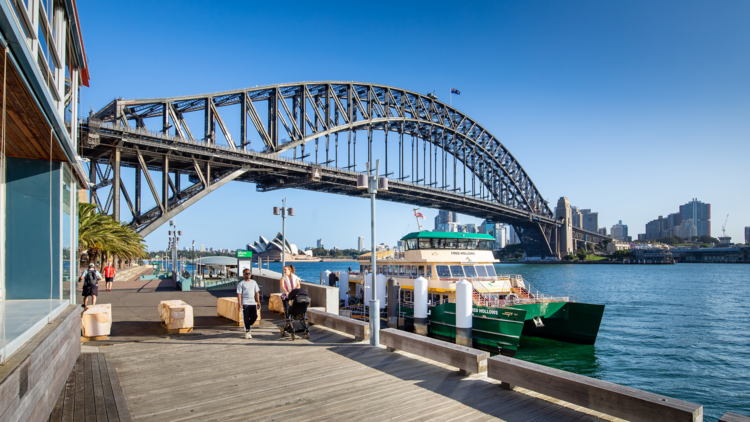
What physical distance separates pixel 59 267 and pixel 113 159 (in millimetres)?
36784

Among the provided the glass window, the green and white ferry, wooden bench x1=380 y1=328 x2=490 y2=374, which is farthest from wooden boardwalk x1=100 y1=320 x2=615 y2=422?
the green and white ferry

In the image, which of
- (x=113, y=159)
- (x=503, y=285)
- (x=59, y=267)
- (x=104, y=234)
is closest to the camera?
(x=59, y=267)

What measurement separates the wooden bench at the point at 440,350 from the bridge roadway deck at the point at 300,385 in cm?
17

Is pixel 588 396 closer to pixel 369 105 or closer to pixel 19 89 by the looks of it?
pixel 19 89

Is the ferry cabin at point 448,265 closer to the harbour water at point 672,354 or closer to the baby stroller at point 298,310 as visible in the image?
the harbour water at point 672,354

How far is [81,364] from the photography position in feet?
25.8

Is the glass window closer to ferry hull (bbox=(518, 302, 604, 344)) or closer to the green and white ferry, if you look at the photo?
the green and white ferry

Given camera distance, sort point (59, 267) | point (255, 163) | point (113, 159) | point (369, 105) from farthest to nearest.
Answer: point (369, 105) < point (255, 163) < point (113, 159) < point (59, 267)

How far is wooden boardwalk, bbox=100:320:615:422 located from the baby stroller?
810mm

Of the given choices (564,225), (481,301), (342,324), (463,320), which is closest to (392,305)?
(481,301)

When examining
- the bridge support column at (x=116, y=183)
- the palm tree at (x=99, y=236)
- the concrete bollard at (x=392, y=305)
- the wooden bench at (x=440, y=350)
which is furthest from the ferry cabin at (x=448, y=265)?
the bridge support column at (x=116, y=183)

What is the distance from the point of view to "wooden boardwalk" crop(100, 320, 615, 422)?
19.2 feet

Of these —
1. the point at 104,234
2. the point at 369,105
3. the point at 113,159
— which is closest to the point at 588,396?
the point at 104,234

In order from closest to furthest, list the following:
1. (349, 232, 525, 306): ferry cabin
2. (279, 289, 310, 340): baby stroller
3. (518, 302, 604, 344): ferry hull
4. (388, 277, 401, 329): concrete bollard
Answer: (279, 289, 310, 340): baby stroller
(518, 302, 604, 344): ferry hull
(388, 277, 401, 329): concrete bollard
(349, 232, 525, 306): ferry cabin
